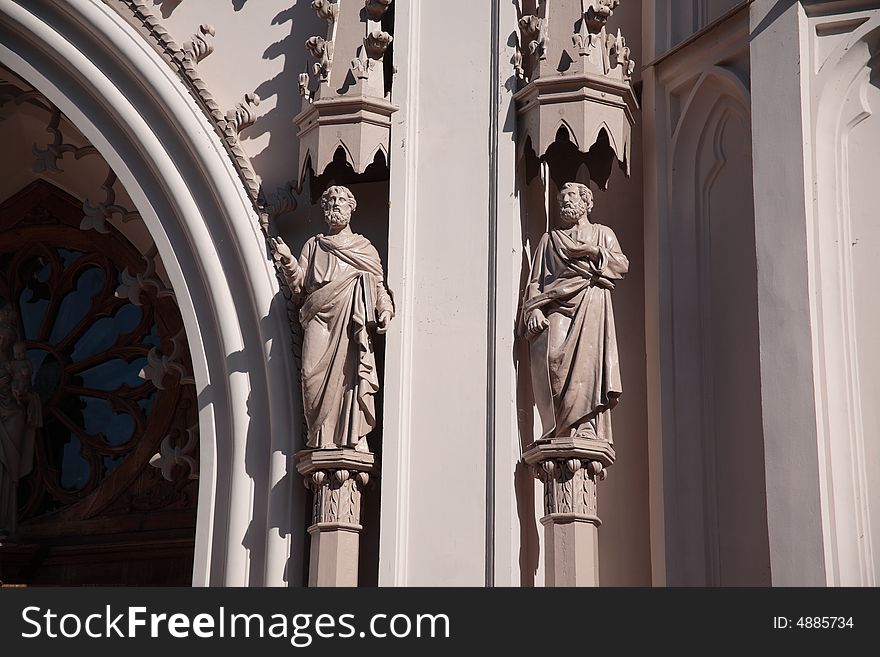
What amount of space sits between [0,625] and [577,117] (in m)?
3.38

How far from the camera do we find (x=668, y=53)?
8.00 metres

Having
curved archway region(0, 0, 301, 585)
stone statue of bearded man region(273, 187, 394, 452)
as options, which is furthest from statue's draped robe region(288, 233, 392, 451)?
curved archway region(0, 0, 301, 585)

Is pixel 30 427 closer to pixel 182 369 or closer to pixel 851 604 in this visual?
pixel 182 369

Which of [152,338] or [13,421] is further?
[152,338]

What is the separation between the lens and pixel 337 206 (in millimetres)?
7770

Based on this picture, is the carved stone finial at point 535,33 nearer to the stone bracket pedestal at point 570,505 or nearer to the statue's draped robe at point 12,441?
the stone bracket pedestal at point 570,505

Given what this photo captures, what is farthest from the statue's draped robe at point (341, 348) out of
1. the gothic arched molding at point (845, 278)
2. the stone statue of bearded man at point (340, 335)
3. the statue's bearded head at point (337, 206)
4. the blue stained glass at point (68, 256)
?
the blue stained glass at point (68, 256)

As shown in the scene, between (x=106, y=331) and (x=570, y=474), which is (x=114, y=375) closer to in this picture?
(x=106, y=331)

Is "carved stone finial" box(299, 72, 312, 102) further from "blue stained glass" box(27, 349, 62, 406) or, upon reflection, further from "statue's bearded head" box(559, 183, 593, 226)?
"blue stained glass" box(27, 349, 62, 406)

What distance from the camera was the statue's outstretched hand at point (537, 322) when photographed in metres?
7.30

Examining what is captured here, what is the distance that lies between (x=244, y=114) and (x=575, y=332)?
224 centimetres

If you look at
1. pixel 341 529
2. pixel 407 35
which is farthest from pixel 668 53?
pixel 341 529

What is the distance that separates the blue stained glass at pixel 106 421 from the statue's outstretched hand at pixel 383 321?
258cm

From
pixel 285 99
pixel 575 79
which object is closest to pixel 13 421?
pixel 285 99
